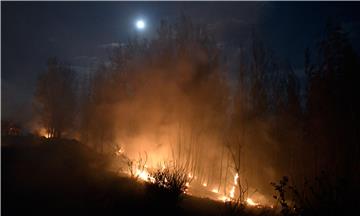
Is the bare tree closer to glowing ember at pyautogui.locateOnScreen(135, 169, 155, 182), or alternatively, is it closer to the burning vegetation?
the burning vegetation

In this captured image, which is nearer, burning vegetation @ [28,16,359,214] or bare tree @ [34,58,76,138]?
burning vegetation @ [28,16,359,214]

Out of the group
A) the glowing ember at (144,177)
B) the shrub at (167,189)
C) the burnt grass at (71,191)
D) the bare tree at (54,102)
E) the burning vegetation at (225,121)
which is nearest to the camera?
the burnt grass at (71,191)

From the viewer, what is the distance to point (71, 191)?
8984 millimetres

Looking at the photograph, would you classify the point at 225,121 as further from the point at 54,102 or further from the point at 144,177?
the point at 54,102

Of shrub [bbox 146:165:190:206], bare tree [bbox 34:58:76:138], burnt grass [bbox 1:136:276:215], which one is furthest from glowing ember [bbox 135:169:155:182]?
bare tree [bbox 34:58:76:138]

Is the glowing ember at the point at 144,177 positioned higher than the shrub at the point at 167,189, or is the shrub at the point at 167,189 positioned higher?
the glowing ember at the point at 144,177

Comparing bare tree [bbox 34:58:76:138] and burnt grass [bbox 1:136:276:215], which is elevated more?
bare tree [bbox 34:58:76:138]

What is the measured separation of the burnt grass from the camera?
311 inches

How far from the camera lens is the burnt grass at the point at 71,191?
7.89 m

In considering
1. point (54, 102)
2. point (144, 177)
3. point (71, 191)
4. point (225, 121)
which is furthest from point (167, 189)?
Result: point (54, 102)

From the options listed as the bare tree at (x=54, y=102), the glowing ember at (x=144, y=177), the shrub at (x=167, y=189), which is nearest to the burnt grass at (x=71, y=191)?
the shrub at (x=167, y=189)

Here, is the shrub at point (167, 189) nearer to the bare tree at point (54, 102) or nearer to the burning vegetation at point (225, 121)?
the burning vegetation at point (225, 121)

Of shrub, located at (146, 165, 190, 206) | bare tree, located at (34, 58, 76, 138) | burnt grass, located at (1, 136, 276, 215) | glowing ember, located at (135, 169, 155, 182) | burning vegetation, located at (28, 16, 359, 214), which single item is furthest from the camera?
bare tree, located at (34, 58, 76, 138)

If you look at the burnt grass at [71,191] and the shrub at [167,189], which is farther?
the shrub at [167,189]
